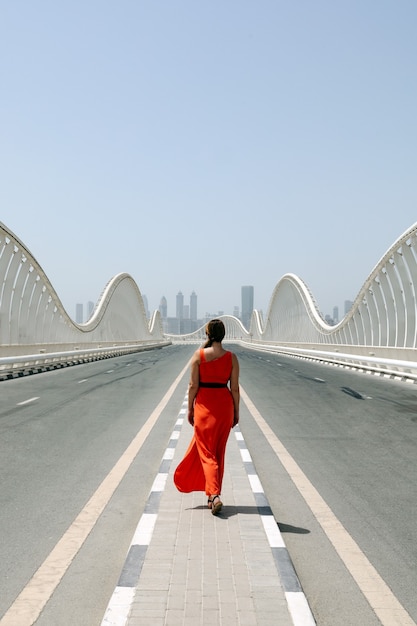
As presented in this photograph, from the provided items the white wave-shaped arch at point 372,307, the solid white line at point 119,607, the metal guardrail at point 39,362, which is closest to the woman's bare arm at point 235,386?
the solid white line at point 119,607

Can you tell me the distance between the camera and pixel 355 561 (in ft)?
16.3

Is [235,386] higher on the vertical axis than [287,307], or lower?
lower

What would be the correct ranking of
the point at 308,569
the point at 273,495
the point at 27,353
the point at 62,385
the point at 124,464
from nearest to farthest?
1. the point at 308,569
2. the point at 273,495
3. the point at 124,464
4. the point at 62,385
5. the point at 27,353

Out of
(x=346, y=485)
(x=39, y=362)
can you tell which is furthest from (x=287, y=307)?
(x=346, y=485)

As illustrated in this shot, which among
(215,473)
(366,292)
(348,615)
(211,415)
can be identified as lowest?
(348,615)

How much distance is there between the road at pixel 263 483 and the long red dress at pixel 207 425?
22.8 inches

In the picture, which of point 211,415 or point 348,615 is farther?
point 211,415

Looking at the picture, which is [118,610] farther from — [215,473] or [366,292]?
[366,292]

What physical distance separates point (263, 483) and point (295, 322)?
9015 cm

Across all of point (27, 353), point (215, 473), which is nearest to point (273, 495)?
point (215, 473)

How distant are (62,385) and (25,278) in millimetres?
28708

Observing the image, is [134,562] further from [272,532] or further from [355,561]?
[355,561]

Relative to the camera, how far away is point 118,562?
16.1ft

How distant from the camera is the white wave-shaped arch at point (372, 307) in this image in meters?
41.1
